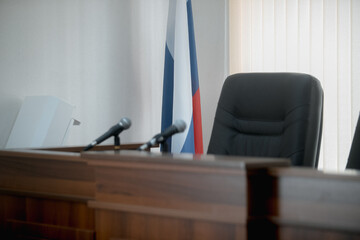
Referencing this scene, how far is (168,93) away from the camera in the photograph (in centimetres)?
410

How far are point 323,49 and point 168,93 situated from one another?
129 centimetres

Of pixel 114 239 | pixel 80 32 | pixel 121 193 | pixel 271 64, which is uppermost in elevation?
pixel 80 32

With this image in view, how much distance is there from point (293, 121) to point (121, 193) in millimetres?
1135

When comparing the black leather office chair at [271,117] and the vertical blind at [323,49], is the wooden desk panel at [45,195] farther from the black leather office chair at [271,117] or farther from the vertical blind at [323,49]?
the vertical blind at [323,49]

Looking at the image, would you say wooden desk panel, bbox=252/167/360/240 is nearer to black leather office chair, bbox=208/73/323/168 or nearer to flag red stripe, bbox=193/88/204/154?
black leather office chair, bbox=208/73/323/168

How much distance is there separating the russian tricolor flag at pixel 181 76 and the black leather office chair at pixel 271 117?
4.17ft

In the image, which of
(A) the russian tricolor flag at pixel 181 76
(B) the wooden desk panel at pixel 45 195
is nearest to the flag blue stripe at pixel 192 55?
(A) the russian tricolor flag at pixel 181 76

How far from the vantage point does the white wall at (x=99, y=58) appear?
155 inches

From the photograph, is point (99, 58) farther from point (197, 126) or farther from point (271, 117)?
point (271, 117)

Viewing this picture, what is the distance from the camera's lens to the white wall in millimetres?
3929

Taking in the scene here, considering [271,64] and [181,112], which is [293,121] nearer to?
[181,112]

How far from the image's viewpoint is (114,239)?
1.69 meters

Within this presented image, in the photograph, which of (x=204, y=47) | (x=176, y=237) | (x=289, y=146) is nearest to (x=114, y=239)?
(x=176, y=237)

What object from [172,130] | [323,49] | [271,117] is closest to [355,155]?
[271,117]
